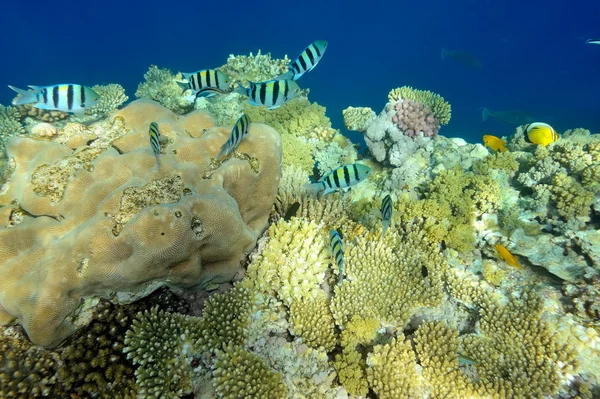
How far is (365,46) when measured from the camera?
11088 centimetres

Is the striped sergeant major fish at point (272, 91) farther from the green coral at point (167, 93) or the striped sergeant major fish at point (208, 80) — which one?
the green coral at point (167, 93)

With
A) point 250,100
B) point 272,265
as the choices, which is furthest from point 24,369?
point 250,100

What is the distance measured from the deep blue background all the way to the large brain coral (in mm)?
40507

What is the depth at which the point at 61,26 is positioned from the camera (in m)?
94.2

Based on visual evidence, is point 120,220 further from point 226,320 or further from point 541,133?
point 541,133

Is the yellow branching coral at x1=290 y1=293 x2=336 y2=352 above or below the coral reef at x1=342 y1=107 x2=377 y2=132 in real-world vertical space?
below

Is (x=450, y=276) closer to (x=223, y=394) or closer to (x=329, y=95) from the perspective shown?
(x=223, y=394)

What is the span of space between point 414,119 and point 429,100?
999 millimetres

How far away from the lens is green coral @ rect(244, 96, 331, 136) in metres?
7.59

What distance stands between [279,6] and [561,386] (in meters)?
140

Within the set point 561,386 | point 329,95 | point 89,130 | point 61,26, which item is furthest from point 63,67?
point 561,386

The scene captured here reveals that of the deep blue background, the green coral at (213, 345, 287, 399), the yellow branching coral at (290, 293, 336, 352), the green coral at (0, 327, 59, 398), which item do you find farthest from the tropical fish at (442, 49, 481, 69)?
the green coral at (0, 327, 59, 398)

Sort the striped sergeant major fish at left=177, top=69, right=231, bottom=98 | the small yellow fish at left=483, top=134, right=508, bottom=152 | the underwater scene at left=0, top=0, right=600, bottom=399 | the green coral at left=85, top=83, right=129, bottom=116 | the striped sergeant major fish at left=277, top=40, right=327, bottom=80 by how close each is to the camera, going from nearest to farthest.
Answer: the underwater scene at left=0, top=0, right=600, bottom=399 → the striped sergeant major fish at left=177, top=69, right=231, bottom=98 → the striped sergeant major fish at left=277, top=40, right=327, bottom=80 → the small yellow fish at left=483, top=134, right=508, bottom=152 → the green coral at left=85, top=83, right=129, bottom=116

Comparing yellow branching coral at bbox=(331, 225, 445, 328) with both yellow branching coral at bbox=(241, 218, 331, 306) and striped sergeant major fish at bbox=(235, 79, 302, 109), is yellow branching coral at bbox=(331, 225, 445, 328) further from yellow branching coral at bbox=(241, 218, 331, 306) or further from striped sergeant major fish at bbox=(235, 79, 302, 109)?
striped sergeant major fish at bbox=(235, 79, 302, 109)
